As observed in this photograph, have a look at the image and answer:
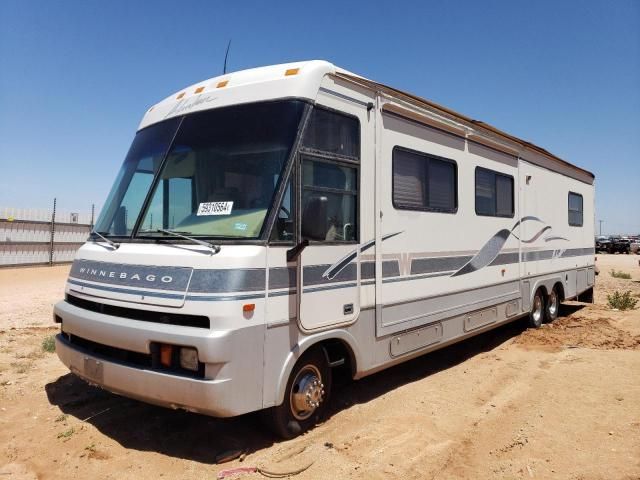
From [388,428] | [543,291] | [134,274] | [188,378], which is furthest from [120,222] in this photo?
[543,291]

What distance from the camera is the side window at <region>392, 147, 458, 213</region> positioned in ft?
17.5

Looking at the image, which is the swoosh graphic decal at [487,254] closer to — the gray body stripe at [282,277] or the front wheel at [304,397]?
the front wheel at [304,397]

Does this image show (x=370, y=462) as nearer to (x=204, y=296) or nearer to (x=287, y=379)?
(x=287, y=379)

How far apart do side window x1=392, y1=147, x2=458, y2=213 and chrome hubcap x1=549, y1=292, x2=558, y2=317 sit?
460 cm

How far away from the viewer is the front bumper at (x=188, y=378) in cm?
353

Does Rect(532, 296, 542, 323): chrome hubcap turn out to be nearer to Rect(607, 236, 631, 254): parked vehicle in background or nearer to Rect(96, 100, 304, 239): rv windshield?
Rect(96, 100, 304, 239): rv windshield

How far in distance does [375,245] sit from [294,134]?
1442 mm

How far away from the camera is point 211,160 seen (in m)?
4.30

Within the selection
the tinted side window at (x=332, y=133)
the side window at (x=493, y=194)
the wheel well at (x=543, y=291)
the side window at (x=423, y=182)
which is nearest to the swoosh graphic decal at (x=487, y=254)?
the side window at (x=493, y=194)

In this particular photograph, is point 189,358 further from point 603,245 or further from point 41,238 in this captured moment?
point 603,245

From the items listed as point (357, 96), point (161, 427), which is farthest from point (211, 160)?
point (161, 427)

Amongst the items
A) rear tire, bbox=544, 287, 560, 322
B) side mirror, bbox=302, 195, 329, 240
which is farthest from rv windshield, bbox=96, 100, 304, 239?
rear tire, bbox=544, 287, 560, 322

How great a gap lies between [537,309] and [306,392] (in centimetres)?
627

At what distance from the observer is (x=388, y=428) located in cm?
448
